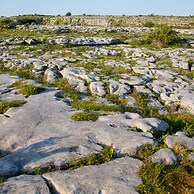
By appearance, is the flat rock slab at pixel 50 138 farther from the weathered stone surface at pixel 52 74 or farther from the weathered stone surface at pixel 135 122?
the weathered stone surface at pixel 52 74

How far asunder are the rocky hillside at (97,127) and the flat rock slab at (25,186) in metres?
0.02

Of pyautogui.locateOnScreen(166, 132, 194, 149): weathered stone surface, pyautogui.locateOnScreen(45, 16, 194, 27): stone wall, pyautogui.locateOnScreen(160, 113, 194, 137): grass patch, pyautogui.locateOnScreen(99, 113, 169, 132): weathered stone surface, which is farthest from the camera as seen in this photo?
pyautogui.locateOnScreen(45, 16, 194, 27): stone wall

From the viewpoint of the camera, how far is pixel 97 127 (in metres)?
9.41

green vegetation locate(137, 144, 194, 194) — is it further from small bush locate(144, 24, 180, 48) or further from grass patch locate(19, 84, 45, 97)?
small bush locate(144, 24, 180, 48)

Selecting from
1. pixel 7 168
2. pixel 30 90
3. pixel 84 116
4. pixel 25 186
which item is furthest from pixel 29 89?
pixel 25 186

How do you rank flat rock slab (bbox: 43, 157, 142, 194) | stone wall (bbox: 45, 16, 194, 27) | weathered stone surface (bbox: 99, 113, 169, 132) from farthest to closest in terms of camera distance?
stone wall (bbox: 45, 16, 194, 27), weathered stone surface (bbox: 99, 113, 169, 132), flat rock slab (bbox: 43, 157, 142, 194)

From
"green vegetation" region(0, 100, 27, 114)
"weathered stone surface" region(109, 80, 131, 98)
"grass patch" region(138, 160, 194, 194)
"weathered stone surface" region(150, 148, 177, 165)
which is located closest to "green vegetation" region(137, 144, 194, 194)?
"grass patch" region(138, 160, 194, 194)

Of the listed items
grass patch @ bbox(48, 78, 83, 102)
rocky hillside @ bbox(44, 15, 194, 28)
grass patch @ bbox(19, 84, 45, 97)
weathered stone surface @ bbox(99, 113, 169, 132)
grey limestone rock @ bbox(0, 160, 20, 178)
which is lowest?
grey limestone rock @ bbox(0, 160, 20, 178)

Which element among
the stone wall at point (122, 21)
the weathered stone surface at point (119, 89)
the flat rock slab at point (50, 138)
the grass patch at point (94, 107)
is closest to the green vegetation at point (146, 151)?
the flat rock slab at point (50, 138)

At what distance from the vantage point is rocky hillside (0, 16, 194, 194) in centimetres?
664

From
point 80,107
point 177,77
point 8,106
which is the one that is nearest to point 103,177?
point 80,107

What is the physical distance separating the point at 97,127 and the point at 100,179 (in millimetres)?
2935

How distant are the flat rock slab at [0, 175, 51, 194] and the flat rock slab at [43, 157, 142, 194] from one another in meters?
0.24

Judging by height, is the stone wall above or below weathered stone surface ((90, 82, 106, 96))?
above
